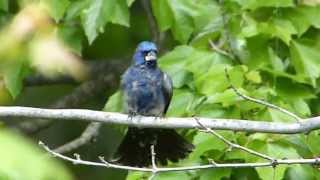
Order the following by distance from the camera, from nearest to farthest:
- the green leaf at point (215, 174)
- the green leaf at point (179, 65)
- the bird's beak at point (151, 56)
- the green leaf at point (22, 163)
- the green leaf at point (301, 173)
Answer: the green leaf at point (22, 163) → the green leaf at point (215, 174) → the green leaf at point (301, 173) → the green leaf at point (179, 65) → the bird's beak at point (151, 56)

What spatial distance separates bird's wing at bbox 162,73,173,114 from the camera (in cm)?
361

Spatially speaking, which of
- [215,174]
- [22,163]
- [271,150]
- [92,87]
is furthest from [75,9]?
[22,163]

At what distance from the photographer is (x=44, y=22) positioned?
49.1 inches

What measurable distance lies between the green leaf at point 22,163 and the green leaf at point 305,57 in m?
2.78

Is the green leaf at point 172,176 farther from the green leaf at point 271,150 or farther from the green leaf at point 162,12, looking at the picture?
the green leaf at point 162,12

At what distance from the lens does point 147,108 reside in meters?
3.87

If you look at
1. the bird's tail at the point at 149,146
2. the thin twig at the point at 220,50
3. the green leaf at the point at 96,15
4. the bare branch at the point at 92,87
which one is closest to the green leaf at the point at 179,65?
the thin twig at the point at 220,50

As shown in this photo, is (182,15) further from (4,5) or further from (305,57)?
(4,5)

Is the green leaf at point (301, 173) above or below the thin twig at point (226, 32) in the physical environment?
below

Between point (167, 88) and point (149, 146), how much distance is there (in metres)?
0.34

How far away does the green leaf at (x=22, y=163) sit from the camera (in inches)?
34.8

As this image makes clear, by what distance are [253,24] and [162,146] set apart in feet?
2.51

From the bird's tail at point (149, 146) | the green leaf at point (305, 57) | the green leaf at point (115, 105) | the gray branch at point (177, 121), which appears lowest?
the bird's tail at point (149, 146)

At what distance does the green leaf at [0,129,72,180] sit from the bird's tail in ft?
8.51
